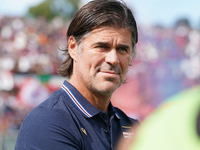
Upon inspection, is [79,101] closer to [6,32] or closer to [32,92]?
[32,92]

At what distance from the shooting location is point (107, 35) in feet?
4.78

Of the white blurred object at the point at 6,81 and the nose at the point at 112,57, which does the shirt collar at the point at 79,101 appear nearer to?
the nose at the point at 112,57

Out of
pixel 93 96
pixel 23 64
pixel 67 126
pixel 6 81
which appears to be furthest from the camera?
pixel 23 64

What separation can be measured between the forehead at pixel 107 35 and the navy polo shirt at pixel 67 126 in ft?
0.99

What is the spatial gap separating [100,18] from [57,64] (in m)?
9.23

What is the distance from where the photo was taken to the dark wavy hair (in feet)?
4.84

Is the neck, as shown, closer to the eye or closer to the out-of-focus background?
the eye

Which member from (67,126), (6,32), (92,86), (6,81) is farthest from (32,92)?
(67,126)

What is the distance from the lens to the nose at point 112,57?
4.76 feet

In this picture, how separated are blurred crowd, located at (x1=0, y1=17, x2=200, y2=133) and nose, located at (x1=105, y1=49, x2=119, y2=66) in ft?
25.3

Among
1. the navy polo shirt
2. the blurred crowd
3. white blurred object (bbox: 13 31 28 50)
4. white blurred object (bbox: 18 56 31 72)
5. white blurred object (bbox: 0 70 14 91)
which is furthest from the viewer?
white blurred object (bbox: 13 31 28 50)

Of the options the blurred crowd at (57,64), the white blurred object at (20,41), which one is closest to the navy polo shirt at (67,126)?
the blurred crowd at (57,64)

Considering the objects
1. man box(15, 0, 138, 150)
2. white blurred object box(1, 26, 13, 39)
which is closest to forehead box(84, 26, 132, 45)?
man box(15, 0, 138, 150)

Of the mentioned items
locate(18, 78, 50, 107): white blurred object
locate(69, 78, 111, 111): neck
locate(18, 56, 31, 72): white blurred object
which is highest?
locate(69, 78, 111, 111): neck
